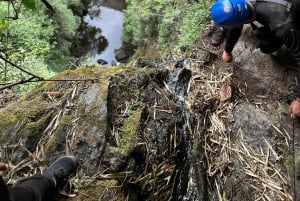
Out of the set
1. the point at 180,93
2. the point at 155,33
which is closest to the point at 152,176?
the point at 180,93

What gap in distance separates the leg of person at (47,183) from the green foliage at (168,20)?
12.1 feet

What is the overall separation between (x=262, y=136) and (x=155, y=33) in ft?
25.9

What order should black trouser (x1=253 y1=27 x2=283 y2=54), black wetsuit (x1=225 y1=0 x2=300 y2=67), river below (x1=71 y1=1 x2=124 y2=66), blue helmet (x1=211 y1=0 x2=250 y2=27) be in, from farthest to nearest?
river below (x1=71 y1=1 x2=124 y2=66) → black trouser (x1=253 y1=27 x2=283 y2=54) → blue helmet (x1=211 y1=0 x2=250 y2=27) → black wetsuit (x1=225 y1=0 x2=300 y2=67)

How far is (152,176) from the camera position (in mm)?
3311

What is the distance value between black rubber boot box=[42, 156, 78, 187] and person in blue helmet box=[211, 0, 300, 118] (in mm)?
1977

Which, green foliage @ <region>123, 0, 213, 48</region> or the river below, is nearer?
green foliage @ <region>123, 0, 213, 48</region>

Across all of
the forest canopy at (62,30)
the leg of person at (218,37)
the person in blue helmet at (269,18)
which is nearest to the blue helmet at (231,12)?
the person in blue helmet at (269,18)

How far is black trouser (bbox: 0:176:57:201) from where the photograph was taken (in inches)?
107

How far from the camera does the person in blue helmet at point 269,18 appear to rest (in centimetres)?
334

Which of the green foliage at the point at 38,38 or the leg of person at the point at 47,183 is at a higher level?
the leg of person at the point at 47,183

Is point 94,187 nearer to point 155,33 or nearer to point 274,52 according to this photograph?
point 274,52

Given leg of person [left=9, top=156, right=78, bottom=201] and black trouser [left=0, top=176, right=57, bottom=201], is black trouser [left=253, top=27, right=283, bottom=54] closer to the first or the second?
leg of person [left=9, top=156, right=78, bottom=201]

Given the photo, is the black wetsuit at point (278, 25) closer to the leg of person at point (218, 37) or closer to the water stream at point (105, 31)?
the leg of person at point (218, 37)

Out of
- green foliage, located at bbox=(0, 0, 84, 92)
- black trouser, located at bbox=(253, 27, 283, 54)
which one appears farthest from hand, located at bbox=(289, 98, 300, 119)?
green foliage, located at bbox=(0, 0, 84, 92)
